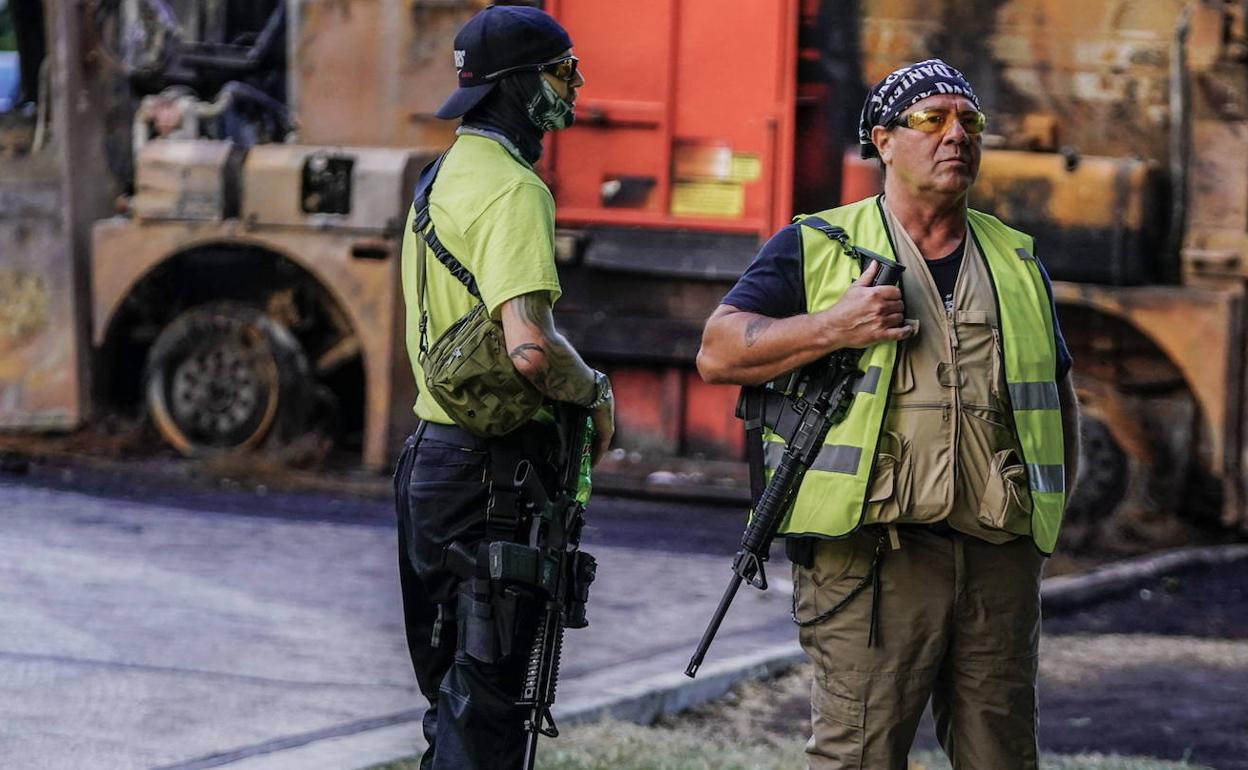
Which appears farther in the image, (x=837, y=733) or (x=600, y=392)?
(x=600, y=392)

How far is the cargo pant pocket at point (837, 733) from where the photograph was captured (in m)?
3.87

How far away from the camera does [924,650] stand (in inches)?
153

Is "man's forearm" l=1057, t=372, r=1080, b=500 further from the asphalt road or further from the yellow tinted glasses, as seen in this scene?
the asphalt road

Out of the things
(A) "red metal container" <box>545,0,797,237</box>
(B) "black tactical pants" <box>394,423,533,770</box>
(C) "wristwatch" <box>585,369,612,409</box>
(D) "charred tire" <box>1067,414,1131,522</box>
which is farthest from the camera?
(A) "red metal container" <box>545,0,797,237</box>

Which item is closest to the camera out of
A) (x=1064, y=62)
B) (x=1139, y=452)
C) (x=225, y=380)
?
(x=1139, y=452)

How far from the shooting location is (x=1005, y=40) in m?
10.0

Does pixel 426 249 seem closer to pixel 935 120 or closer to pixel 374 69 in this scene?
pixel 935 120

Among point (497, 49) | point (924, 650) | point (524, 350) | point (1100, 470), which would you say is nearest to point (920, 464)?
point (924, 650)

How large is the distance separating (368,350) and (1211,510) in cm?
423

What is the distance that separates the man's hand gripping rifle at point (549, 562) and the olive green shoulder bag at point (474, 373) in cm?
13

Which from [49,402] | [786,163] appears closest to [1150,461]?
[786,163]

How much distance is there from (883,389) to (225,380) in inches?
294

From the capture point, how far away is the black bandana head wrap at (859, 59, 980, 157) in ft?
13.1

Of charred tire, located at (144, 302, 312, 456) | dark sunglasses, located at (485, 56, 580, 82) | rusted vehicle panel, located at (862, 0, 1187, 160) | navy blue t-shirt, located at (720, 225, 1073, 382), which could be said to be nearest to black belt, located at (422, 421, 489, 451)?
navy blue t-shirt, located at (720, 225, 1073, 382)
